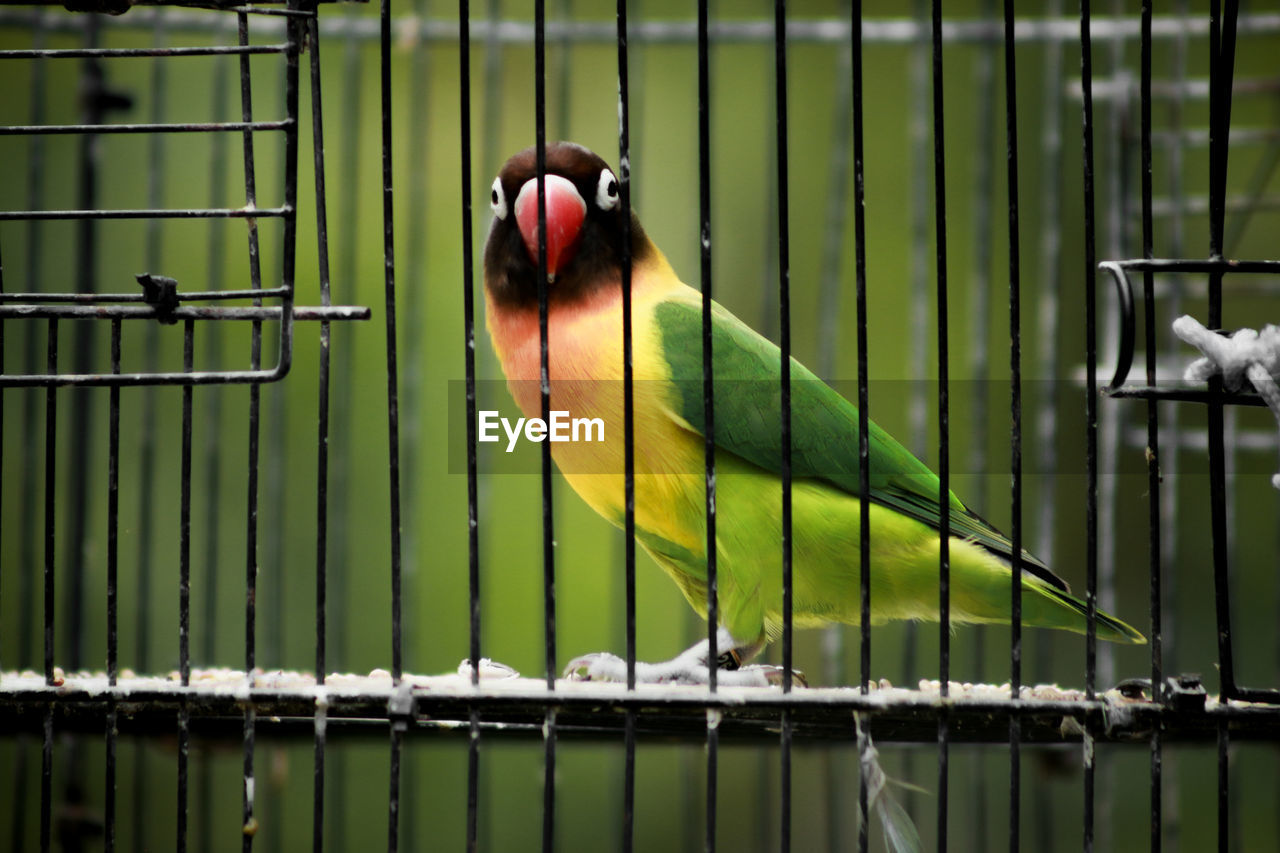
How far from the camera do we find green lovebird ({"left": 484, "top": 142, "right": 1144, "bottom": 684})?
1477mm

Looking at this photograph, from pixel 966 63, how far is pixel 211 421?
228 centimetres

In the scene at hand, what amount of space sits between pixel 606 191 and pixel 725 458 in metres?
0.39

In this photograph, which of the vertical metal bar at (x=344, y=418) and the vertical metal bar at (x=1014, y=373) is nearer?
the vertical metal bar at (x=1014, y=373)

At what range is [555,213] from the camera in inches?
58.2

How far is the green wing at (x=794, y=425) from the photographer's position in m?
1.49

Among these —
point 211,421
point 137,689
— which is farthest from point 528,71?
point 137,689

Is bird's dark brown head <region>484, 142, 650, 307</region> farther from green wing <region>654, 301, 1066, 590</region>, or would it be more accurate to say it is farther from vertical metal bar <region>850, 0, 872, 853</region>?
vertical metal bar <region>850, 0, 872, 853</region>

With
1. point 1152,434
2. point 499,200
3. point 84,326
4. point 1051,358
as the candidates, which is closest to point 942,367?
point 1152,434

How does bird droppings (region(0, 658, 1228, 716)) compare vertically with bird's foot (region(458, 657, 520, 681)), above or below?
above

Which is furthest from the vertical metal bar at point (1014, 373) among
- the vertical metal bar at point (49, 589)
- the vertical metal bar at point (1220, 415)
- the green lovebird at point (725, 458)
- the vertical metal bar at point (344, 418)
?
the vertical metal bar at point (344, 418)

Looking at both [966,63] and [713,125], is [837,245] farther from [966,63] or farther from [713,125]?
[966,63]

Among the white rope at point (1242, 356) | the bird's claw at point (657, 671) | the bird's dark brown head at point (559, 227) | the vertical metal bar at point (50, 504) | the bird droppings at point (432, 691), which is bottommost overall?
the bird's claw at point (657, 671)

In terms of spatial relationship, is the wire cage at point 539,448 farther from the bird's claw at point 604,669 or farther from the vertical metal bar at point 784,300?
the vertical metal bar at point 784,300

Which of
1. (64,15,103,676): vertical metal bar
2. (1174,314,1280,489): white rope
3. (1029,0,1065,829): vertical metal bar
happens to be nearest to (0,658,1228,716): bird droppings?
(1174,314,1280,489): white rope
